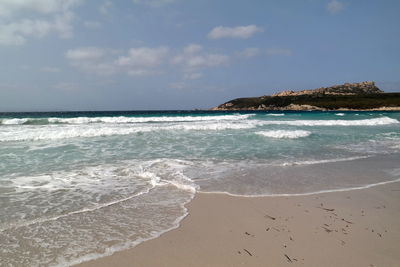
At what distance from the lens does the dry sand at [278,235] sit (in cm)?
281

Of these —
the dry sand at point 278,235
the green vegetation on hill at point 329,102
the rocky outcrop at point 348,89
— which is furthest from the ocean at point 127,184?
the rocky outcrop at point 348,89

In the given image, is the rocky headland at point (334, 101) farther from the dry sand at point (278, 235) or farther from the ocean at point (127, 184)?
the dry sand at point (278, 235)

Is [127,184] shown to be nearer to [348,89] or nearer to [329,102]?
[329,102]

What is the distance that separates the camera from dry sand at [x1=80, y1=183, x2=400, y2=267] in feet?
9.23

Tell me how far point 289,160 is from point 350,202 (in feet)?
12.4

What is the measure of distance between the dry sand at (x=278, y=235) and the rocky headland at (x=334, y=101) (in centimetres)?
8029

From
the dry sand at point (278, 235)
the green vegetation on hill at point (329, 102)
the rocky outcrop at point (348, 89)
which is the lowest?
the dry sand at point (278, 235)

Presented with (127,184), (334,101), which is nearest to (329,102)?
(334,101)

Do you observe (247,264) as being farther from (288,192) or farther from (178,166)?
(178,166)

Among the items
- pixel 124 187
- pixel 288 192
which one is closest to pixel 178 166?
pixel 124 187

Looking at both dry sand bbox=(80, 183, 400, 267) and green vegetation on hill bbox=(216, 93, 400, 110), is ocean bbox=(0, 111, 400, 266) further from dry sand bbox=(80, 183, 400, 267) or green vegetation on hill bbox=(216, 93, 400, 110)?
green vegetation on hill bbox=(216, 93, 400, 110)

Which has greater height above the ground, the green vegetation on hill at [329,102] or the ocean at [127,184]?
the green vegetation on hill at [329,102]

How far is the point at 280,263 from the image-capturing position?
9.02ft

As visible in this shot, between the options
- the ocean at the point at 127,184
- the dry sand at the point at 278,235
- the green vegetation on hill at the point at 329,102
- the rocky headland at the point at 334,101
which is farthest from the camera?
the green vegetation on hill at the point at 329,102
